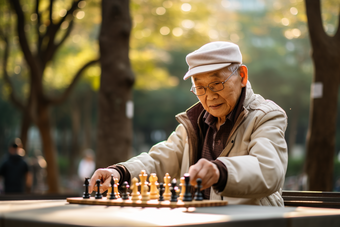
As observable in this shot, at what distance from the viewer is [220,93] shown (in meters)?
2.90

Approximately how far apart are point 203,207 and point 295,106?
26044 mm

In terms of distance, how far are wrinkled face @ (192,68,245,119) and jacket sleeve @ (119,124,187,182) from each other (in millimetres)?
487

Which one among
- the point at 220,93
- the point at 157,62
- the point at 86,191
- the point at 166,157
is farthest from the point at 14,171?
the point at 157,62

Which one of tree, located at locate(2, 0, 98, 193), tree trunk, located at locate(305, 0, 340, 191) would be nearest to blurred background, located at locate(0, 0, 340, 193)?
tree, located at locate(2, 0, 98, 193)

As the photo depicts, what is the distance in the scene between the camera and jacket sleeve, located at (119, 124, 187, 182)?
3.20 m

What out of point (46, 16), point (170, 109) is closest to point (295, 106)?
point (170, 109)

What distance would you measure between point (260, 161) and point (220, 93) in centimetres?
59

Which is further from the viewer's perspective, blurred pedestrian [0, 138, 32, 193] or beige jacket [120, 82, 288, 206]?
blurred pedestrian [0, 138, 32, 193]

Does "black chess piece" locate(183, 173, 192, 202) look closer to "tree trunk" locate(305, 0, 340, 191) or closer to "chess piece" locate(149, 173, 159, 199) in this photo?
"chess piece" locate(149, 173, 159, 199)

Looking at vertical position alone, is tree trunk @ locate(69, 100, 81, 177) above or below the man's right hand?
above

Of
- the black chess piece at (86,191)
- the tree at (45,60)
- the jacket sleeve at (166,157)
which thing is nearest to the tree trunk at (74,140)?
the tree at (45,60)

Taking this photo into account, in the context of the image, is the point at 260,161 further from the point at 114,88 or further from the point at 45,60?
the point at 45,60

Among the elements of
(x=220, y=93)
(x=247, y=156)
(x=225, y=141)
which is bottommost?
(x=247, y=156)

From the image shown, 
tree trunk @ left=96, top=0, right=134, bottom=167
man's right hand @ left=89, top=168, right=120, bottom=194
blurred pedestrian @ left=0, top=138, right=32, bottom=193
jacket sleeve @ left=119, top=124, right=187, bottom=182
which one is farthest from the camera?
blurred pedestrian @ left=0, top=138, right=32, bottom=193
